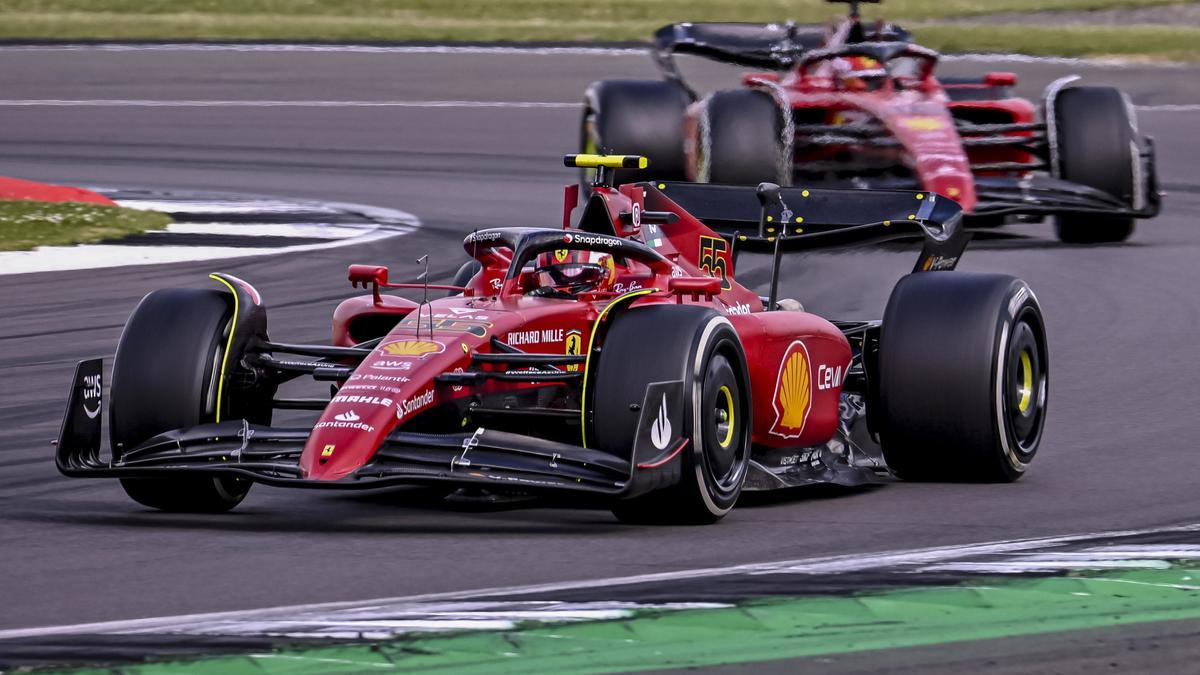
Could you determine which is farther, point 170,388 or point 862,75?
point 862,75

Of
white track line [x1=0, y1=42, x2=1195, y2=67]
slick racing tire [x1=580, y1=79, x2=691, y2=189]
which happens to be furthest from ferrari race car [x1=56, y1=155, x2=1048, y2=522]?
Answer: white track line [x1=0, y1=42, x2=1195, y2=67]

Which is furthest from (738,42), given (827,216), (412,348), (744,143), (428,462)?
(428,462)

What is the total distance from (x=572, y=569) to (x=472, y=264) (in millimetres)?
3054

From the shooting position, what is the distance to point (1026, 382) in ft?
30.2

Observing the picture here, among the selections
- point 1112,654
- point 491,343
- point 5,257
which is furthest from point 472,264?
point 5,257

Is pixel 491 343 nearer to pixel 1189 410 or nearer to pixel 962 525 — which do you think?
pixel 962 525

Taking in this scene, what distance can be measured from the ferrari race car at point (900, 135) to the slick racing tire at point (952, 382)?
6853 millimetres

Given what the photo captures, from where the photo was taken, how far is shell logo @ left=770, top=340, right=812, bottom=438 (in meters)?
8.56

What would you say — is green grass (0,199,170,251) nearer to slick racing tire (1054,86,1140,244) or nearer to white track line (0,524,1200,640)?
slick racing tire (1054,86,1140,244)

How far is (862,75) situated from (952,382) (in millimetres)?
8765

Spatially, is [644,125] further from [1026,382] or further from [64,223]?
[1026,382]

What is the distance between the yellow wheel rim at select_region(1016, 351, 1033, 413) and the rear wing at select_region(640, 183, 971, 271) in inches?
35.0

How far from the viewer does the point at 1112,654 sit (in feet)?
19.2

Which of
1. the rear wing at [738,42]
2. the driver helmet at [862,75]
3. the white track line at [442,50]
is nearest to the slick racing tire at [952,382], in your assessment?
the driver helmet at [862,75]
